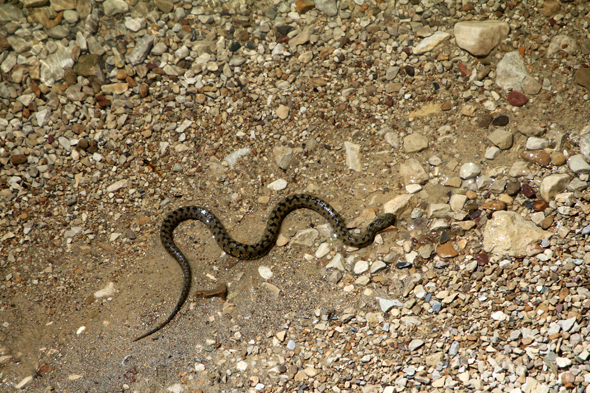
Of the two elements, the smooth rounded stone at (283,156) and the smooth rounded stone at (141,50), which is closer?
the smooth rounded stone at (283,156)

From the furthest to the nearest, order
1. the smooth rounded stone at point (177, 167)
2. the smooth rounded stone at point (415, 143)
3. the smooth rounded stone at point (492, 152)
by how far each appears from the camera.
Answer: the smooth rounded stone at point (177, 167) < the smooth rounded stone at point (415, 143) < the smooth rounded stone at point (492, 152)

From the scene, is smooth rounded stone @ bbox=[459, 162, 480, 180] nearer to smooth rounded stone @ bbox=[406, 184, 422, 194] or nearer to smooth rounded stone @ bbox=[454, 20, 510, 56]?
smooth rounded stone @ bbox=[406, 184, 422, 194]

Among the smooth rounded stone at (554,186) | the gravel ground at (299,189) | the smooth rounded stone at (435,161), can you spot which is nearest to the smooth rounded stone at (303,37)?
the gravel ground at (299,189)

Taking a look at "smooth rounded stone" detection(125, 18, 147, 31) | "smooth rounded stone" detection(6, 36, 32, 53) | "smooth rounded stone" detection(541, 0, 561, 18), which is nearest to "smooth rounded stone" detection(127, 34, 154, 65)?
"smooth rounded stone" detection(125, 18, 147, 31)

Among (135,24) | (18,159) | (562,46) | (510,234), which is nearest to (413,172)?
(510,234)

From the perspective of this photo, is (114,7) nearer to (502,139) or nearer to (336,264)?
(336,264)

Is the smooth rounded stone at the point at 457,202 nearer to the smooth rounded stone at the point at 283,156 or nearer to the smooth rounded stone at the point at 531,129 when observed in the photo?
the smooth rounded stone at the point at 531,129

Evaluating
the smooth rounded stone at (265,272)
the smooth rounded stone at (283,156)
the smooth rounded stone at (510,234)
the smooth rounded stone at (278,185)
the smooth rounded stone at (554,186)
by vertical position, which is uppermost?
the smooth rounded stone at (283,156)
